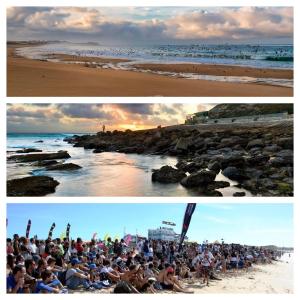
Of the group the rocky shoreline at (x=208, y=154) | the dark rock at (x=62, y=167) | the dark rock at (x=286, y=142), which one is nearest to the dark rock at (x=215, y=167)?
the rocky shoreline at (x=208, y=154)

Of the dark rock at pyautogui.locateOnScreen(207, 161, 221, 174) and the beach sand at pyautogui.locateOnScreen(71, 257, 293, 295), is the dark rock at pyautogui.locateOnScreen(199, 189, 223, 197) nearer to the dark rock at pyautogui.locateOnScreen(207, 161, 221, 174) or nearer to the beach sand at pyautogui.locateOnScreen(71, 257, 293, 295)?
the dark rock at pyautogui.locateOnScreen(207, 161, 221, 174)

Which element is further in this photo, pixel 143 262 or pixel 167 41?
pixel 167 41

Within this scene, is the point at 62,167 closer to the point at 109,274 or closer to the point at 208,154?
the point at 109,274

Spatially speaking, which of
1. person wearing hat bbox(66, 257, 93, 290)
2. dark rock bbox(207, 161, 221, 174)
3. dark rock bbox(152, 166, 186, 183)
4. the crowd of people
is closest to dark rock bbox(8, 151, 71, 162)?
the crowd of people

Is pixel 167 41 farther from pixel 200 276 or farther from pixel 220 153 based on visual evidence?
pixel 200 276
